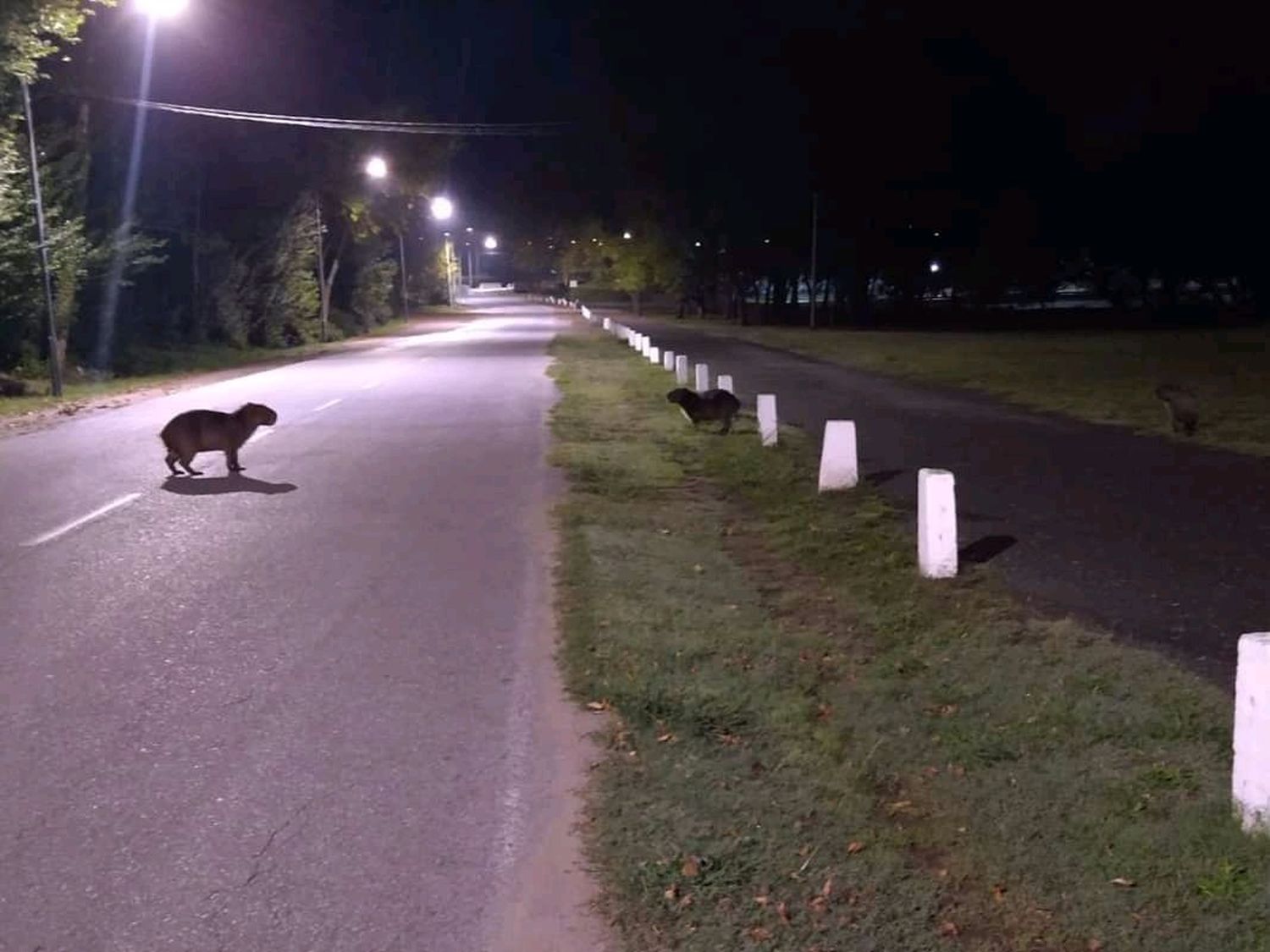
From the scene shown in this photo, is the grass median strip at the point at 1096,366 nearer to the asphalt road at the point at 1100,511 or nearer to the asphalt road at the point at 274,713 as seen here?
the asphalt road at the point at 1100,511

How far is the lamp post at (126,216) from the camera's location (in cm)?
3092

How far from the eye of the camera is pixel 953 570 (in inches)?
353

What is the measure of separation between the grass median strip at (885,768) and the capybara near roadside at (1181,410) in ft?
27.9

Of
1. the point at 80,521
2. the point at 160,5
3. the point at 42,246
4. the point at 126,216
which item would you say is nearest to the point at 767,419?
the point at 80,521

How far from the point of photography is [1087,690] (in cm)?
632

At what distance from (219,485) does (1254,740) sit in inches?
427

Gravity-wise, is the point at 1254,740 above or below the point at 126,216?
below

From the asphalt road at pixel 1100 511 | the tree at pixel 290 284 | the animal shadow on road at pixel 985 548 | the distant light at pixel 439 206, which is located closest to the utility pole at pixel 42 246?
the asphalt road at pixel 1100 511

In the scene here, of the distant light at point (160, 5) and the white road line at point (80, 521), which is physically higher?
the distant light at point (160, 5)

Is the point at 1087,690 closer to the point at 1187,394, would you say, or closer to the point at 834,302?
the point at 1187,394

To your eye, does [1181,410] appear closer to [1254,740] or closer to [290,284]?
[1254,740]

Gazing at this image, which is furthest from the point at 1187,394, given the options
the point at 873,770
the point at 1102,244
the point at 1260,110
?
the point at 1102,244

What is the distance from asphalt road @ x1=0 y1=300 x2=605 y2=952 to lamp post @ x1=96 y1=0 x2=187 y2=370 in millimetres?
18634

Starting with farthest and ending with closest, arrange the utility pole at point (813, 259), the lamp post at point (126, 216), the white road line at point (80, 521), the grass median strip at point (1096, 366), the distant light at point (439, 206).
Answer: the distant light at point (439, 206) < the utility pole at point (813, 259) < the lamp post at point (126, 216) < the grass median strip at point (1096, 366) < the white road line at point (80, 521)
